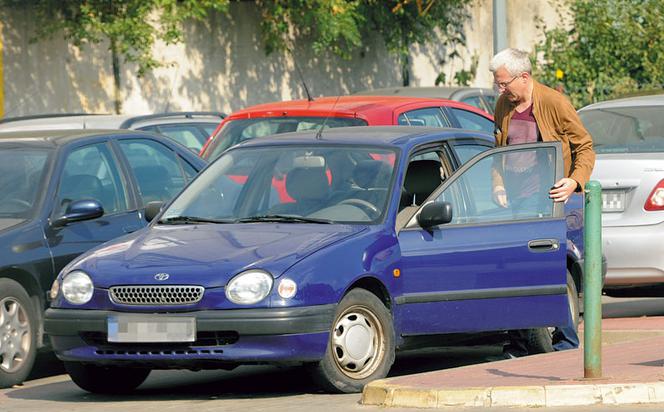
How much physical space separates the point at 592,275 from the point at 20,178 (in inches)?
177

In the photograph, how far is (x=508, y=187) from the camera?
34.0 ft

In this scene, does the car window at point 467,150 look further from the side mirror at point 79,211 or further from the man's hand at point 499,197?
the side mirror at point 79,211

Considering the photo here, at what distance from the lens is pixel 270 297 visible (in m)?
8.86

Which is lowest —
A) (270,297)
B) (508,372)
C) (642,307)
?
(642,307)

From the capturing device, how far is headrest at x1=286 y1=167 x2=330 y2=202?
9953 millimetres

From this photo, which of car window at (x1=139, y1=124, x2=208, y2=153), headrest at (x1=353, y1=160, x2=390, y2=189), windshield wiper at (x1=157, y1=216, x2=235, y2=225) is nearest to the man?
headrest at (x1=353, y1=160, x2=390, y2=189)

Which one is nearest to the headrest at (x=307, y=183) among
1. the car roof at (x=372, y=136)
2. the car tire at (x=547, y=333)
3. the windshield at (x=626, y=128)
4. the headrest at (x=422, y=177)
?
the car roof at (x=372, y=136)

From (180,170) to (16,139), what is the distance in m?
1.33

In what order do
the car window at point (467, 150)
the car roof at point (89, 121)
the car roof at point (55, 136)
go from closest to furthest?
the car window at point (467, 150), the car roof at point (55, 136), the car roof at point (89, 121)

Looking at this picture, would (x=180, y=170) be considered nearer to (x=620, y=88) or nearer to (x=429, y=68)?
(x=620, y=88)

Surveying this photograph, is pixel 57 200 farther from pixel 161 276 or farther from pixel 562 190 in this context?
pixel 562 190

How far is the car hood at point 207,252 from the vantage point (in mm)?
8984

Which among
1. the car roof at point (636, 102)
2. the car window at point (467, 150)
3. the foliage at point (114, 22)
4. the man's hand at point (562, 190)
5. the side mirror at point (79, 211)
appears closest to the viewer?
the man's hand at point (562, 190)

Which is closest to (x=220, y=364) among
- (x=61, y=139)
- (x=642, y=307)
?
(x=61, y=139)
